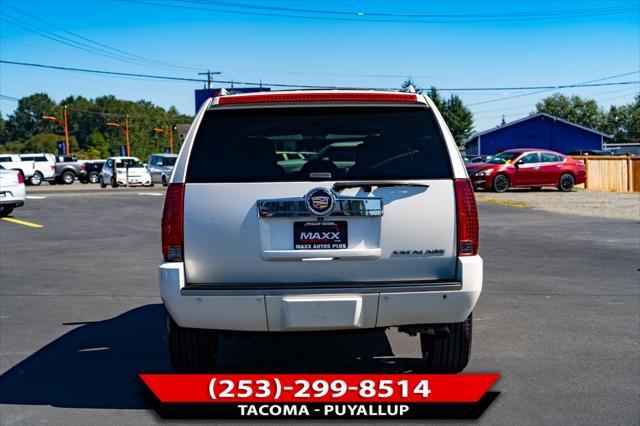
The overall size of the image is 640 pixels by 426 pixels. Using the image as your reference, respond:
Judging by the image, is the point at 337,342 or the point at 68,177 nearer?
the point at 337,342

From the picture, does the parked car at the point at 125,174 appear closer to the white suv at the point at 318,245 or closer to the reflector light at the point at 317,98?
the reflector light at the point at 317,98

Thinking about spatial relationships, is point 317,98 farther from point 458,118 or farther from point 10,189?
point 458,118

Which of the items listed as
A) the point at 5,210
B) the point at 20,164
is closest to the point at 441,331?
the point at 5,210

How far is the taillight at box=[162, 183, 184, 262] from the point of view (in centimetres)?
455

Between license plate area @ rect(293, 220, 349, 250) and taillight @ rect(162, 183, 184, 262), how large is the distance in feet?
2.26

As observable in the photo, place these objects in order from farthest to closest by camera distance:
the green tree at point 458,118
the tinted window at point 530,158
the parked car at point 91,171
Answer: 1. the green tree at point 458,118
2. the parked car at point 91,171
3. the tinted window at point 530,158

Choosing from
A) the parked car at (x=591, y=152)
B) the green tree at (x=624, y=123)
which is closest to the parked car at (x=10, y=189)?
the parked car at (x=591, y=152)

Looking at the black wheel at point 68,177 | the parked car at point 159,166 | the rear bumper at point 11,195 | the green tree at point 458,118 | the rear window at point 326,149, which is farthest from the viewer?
the green tree at point 458,118

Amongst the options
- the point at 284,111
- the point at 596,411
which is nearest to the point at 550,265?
the point at 596,411

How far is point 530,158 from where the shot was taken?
97.3ft

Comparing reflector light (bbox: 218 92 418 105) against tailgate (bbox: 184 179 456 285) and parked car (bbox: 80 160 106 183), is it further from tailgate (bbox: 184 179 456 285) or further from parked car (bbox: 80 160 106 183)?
parked car (bbox: 80 160 106 183)

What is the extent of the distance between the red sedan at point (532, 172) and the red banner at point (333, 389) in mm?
25617

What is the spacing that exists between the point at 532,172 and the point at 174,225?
26766 mm

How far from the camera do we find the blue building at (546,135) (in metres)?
69.0
